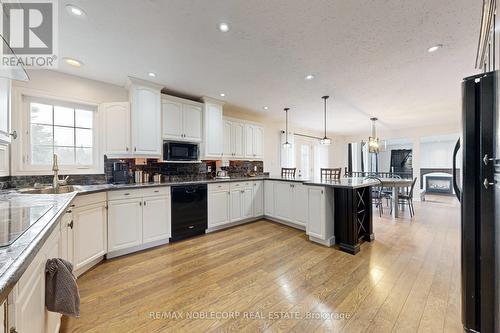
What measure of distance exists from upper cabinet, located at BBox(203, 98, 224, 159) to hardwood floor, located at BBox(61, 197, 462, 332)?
5.79 ft

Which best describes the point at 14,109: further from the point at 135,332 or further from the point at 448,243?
the point at 448,243

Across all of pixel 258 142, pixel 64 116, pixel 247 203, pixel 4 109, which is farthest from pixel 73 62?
pixel 258 142

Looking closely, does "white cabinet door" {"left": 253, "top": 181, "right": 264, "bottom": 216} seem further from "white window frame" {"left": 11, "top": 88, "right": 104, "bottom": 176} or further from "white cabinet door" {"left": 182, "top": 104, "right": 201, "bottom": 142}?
"white window frame" {"left": 11, "top": 88, "right": 104, "bottom": 176}

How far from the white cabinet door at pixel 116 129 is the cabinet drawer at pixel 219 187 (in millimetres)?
1420

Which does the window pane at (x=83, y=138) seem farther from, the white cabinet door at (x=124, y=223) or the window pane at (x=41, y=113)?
the white cabinet door at (x=124, y=223)

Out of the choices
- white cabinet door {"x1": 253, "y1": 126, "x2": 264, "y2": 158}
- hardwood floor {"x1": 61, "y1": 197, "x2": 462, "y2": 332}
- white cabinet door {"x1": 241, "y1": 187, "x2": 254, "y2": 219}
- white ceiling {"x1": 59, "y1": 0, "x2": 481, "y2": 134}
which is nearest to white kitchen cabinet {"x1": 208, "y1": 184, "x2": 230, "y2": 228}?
white cabinet door {"x1": 241, "y1": 187, "x2": 254, "y2": 219}

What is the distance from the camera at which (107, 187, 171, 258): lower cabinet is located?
2.66 meters

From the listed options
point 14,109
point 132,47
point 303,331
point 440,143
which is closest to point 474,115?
point 303,331

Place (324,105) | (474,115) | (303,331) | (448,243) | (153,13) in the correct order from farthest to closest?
(324,105)
(448,243)
(153,13)
(303,331)
(474,115)

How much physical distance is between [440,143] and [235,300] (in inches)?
422

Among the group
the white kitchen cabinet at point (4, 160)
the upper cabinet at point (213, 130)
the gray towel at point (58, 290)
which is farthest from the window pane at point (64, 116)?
the gray towel at point (58, 290)

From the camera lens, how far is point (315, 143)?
7.54 meters

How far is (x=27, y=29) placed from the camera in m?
1.88

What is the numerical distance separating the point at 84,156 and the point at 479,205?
176 inches
